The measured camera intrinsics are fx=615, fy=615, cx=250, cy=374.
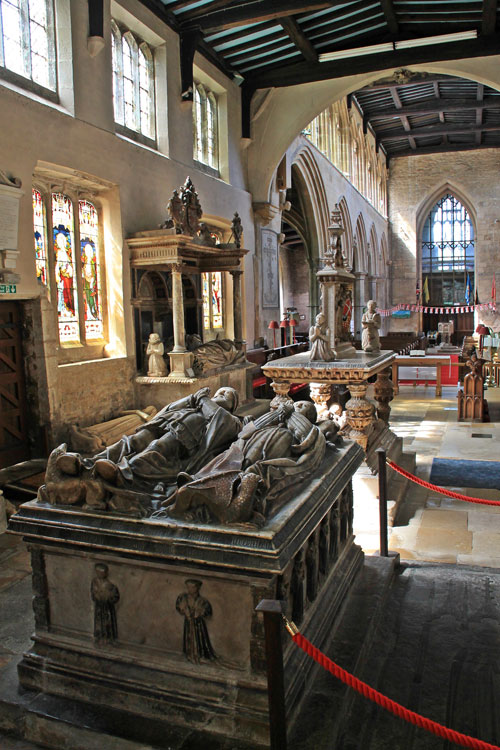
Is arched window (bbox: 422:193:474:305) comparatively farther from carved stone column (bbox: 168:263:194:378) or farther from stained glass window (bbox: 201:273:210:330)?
carved stone column (bbox: 168:263:194:378)

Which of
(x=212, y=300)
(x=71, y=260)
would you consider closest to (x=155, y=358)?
(x=71, y=260)

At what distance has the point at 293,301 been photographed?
25.6m

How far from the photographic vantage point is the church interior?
2.57m

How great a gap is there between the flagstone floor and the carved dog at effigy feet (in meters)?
1.95

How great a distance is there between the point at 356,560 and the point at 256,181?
33.0 ft

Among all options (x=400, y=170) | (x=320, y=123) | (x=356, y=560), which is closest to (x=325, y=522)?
(x=356, y=560)

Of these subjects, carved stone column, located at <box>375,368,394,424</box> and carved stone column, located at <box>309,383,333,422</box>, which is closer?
carved stone column, located at <box>309,383,333,422</box>

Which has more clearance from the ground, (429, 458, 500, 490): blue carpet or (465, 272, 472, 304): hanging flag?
(465, 272, 472, 304): hanging flag

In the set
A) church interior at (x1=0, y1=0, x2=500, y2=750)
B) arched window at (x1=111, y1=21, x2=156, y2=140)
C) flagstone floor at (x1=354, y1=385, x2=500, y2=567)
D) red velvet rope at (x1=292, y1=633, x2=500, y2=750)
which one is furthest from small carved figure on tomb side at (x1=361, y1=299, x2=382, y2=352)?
red velvet rope at (x1=292, y1=633, x2=500, y2=750)

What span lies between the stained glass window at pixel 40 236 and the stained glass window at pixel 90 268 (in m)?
0.66

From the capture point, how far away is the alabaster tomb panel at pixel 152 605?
8.38 ft

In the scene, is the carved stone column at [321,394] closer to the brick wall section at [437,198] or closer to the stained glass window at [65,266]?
the stained glass window at [65,266]

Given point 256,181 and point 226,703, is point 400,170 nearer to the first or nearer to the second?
point 256,181

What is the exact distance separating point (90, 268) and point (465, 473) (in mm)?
5333
